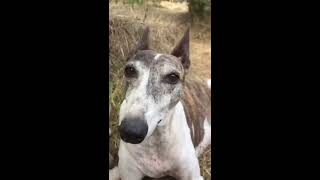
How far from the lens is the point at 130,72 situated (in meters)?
1.80

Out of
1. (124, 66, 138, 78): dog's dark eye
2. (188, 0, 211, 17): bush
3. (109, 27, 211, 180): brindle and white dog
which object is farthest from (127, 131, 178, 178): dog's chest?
(188, 0, 211, 17): bush

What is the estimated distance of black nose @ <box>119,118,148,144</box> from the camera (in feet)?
5.62

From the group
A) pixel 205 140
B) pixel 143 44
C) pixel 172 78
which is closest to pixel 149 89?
pixel 172 78

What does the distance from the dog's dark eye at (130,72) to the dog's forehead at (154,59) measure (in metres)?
0.03

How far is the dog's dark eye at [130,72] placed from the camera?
5.89ft

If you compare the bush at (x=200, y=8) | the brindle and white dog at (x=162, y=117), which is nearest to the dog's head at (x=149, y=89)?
the brindle and white dog at (x=162, y=117)

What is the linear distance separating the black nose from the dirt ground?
5.8 inches

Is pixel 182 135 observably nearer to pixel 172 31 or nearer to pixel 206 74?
pixel 206 74

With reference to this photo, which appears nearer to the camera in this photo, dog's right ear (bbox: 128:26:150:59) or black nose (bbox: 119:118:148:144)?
black nose (bbox: 119:118:148:144)

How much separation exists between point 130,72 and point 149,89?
96mm

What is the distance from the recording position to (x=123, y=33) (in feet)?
6.20

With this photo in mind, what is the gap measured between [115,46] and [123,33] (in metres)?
0.05

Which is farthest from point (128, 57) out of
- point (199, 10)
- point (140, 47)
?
point (199, 10)

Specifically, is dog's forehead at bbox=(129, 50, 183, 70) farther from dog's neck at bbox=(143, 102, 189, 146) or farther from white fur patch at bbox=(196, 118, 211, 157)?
white fur patch at bbox=(196, 118, 211, 157)
